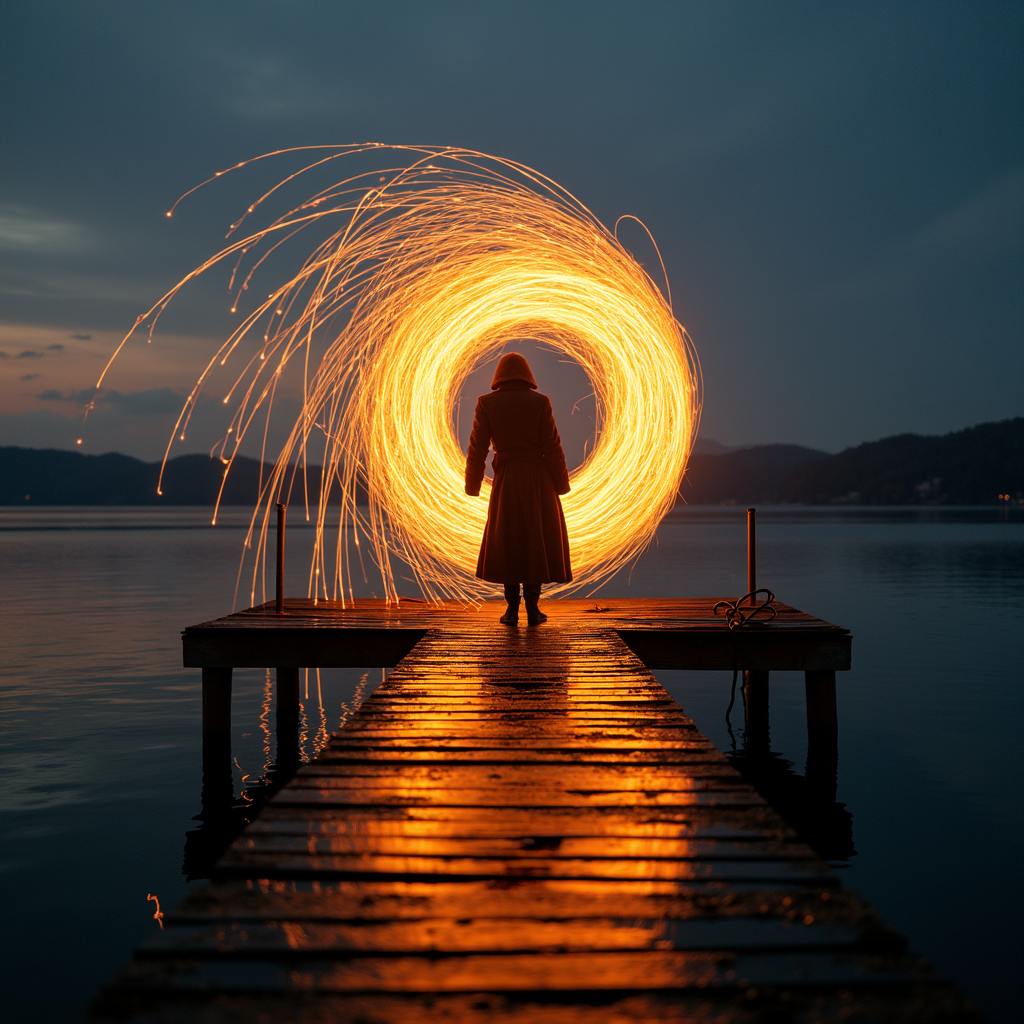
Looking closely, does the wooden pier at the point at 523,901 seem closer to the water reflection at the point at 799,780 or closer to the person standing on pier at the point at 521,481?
the person standing on pier at the point at 521,481

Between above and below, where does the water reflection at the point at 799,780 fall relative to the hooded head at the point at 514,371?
below

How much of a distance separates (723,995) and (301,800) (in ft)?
5.91

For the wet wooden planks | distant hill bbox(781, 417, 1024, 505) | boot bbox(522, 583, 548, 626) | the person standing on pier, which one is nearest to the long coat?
the person standing on pier

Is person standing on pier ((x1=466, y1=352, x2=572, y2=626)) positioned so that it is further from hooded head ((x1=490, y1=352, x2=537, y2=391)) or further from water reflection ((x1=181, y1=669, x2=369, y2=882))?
water reflection ((x1=181, y1=669, x2=369, y2=882))

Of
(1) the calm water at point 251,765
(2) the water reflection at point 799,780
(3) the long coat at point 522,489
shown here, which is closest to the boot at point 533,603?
(3) the long coat at point 522,489

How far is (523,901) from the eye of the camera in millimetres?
2490

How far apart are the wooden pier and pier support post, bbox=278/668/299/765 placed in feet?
21.4

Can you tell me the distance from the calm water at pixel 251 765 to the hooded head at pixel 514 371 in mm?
Result: 4671

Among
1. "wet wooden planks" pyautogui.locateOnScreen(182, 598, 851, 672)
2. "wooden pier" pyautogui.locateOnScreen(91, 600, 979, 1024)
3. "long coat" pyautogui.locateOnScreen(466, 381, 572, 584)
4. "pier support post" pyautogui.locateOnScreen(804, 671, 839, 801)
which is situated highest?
"long coat" pyautogui.locateOnScreen(466, 381, 572, 584)

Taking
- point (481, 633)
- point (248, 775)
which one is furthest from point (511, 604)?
point (248, 775)

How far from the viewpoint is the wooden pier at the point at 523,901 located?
2.02m

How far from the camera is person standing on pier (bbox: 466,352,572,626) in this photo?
24.5 ft

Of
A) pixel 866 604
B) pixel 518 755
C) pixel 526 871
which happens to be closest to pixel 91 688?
pixel 518 755

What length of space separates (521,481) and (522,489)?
0.24 ft
